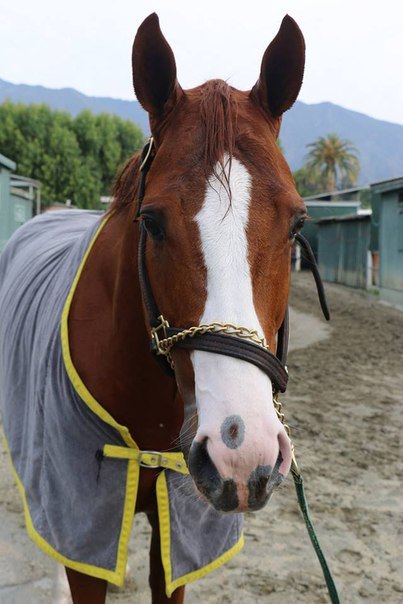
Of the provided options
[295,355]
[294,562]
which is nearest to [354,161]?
[295,355]

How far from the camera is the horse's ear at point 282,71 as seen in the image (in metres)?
1.54

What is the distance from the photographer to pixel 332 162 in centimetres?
5047

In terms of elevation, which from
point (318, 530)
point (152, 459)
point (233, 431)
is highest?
point (233, 431)

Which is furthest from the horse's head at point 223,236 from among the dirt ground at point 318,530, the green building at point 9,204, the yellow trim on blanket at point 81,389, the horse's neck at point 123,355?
the green building at point 9,204

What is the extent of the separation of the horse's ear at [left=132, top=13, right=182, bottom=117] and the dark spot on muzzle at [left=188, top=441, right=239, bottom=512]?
0.93 meters

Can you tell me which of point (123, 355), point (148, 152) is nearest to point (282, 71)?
point (148, 152)

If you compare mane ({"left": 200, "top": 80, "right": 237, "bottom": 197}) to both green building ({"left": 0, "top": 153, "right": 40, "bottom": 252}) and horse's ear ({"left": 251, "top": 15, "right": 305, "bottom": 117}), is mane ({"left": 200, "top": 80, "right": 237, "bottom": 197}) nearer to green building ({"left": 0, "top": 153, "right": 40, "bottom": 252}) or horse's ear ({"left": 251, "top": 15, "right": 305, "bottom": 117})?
horse's ear ({"left": 251, "top": 15, "right": 305, "bottom": 117})

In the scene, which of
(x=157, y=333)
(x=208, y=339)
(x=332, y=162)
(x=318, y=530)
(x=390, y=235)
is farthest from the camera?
(x=332, y=162)

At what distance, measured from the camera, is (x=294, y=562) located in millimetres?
2811

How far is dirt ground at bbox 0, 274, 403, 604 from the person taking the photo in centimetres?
259

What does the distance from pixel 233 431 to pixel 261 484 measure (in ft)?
0.44

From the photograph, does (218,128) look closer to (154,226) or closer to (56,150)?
(154,226)

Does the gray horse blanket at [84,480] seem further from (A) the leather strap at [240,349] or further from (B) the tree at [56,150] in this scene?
(B) the tree at [56,150]

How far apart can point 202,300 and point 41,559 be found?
214 centimetres
